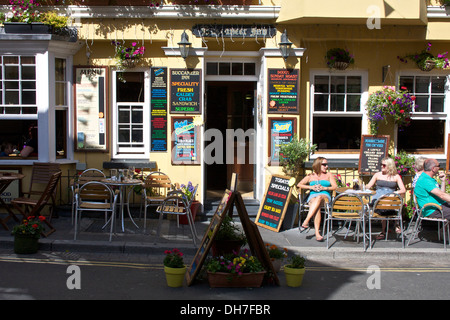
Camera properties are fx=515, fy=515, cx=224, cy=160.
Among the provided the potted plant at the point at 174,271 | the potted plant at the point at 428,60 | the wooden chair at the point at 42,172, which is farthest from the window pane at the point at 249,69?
the potted plant at the point at 174,271

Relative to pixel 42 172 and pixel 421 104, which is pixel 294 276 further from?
pixel 421 104

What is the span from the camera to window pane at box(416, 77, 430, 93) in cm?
1105

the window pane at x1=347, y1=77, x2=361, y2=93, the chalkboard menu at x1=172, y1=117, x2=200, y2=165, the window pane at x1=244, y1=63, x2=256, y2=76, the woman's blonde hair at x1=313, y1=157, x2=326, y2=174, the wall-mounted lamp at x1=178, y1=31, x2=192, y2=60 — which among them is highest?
the wall-mounted lamp at x1=178, y1=31, x2=192, y2=60

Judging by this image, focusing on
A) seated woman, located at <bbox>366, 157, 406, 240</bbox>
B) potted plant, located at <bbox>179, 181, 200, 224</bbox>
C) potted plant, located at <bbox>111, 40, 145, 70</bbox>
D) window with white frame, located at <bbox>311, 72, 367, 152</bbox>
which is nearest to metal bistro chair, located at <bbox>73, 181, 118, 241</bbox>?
potted plant, located at <bbox>179, 181, 200, 224</bbox>

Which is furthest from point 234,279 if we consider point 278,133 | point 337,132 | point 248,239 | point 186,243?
point 337,132

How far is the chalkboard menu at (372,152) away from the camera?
10562 millimetres

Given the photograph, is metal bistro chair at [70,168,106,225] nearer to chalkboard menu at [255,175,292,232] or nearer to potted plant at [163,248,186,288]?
chalkboard menu at [255,175,292,232]

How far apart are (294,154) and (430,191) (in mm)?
2611

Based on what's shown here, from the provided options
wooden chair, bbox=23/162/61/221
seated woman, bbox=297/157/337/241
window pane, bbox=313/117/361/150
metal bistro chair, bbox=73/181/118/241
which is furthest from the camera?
window pane, bbox=313/117/361/150

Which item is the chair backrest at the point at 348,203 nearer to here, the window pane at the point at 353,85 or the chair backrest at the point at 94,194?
the window pane at the point at 353,85

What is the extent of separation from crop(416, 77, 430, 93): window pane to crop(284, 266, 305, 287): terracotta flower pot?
6.25 m

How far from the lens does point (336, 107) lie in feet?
36.1

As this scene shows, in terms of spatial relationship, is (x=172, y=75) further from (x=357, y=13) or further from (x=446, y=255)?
(x=446, y=255)

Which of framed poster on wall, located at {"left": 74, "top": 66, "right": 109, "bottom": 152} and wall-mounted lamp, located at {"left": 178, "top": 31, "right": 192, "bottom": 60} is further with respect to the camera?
framed poster on wall, located at {"left": 74, "top": 66, "right": 109, "bottom": 152}
